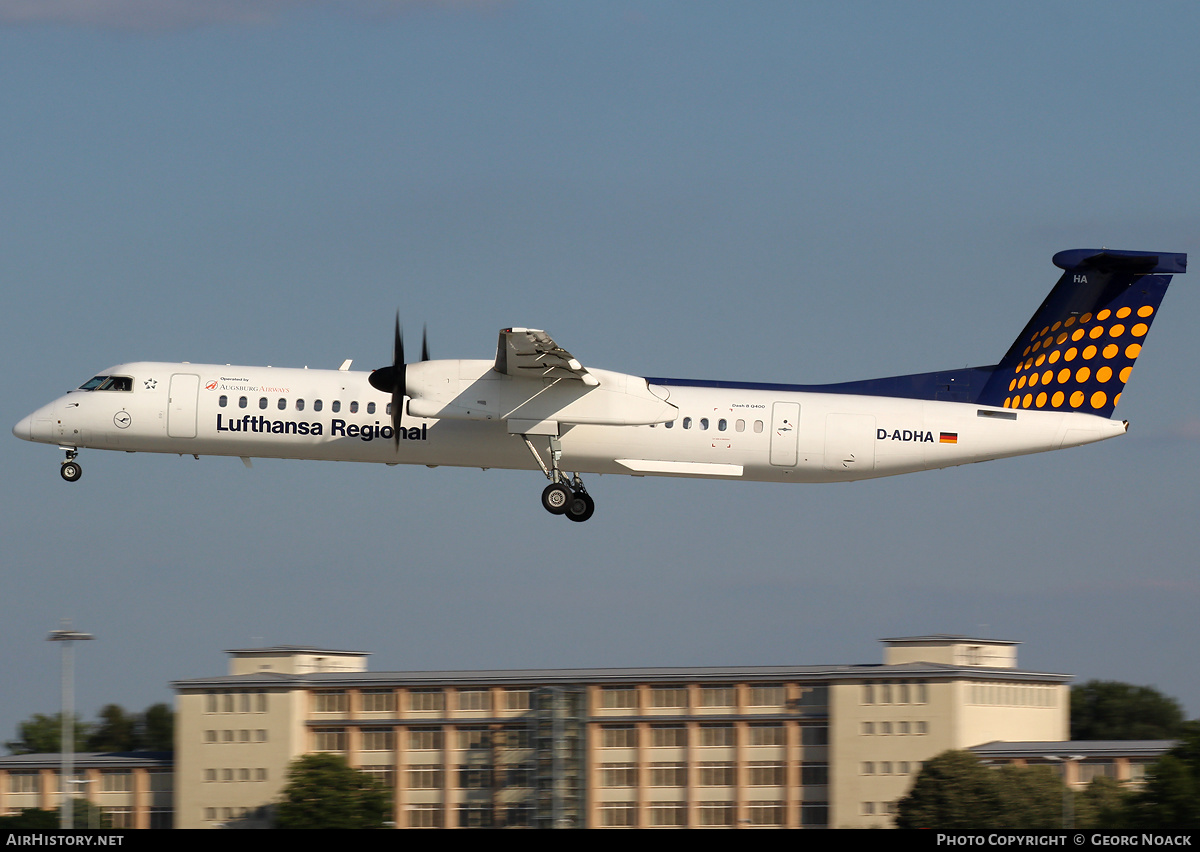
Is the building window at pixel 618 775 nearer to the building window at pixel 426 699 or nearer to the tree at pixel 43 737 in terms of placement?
the building window at pixel 426 699

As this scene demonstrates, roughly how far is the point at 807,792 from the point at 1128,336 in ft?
108

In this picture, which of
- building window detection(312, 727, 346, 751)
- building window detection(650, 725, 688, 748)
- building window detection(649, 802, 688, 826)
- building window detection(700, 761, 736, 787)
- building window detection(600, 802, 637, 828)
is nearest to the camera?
building window detection(649, 802, 688, 826)

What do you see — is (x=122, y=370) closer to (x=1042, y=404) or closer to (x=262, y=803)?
(x=1042, y=404)

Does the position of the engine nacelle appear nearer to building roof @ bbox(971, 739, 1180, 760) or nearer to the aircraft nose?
the aircraft nose

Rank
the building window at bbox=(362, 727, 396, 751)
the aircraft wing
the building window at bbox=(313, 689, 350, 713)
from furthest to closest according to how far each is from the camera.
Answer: the building window at bbox=(313, 689, 350, 713) < the building window at bbox=(362, 727, 396, 751) < the aircraft wing

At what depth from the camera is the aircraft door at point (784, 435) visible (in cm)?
2439

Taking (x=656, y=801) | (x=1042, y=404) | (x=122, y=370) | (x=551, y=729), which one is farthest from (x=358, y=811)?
(x=1042, y=404)

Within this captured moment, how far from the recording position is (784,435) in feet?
80.1

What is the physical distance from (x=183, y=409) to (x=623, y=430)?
25.3ft

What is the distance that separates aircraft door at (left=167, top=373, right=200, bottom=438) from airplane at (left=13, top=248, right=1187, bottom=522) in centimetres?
2

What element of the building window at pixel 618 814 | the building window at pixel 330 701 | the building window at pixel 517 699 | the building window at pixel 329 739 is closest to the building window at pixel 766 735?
the building window at pixel 618 814

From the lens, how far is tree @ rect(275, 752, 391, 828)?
180ft

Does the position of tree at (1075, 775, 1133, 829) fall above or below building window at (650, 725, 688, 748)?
below

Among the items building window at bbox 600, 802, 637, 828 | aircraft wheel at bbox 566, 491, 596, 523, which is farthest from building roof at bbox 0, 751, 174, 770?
aircraft wheel at bbox 566, 491, 596, 523
